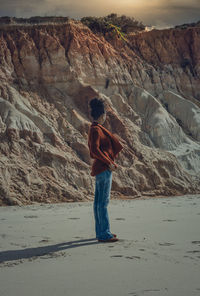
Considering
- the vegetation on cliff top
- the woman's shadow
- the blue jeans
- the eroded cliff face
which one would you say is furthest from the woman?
the vegetation on cliff top

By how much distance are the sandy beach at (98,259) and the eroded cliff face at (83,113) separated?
5330 millimetres

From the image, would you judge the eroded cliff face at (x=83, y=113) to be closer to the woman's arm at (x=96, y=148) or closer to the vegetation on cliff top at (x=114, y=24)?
the vegetation on cliff top at (x=114, y=24)

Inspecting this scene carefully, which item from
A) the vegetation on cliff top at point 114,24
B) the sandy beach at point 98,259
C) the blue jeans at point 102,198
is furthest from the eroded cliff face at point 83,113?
the blue jeans at point 102,198

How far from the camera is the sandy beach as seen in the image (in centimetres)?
294

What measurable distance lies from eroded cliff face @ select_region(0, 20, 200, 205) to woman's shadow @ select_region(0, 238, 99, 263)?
6.08m

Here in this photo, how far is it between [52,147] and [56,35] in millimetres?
7658

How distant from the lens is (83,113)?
16.6 metres

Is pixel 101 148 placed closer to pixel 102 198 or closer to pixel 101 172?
pixel 101 172

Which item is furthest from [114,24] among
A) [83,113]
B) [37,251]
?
[37,251]

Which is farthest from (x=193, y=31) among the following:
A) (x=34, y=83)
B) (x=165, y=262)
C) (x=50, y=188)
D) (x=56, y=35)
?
(x=165, y=262)

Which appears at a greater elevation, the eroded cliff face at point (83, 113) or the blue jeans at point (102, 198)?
the eroded cliff face at point (83, 113)

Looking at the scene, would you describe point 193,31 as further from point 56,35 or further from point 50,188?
point 50,188

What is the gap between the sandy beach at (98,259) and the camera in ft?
9.64

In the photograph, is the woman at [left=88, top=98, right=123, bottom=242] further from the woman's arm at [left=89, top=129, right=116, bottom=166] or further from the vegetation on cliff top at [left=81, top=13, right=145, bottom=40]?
the vegetation on cliff top at [left=81, top=13, right=145, bottom=40]
